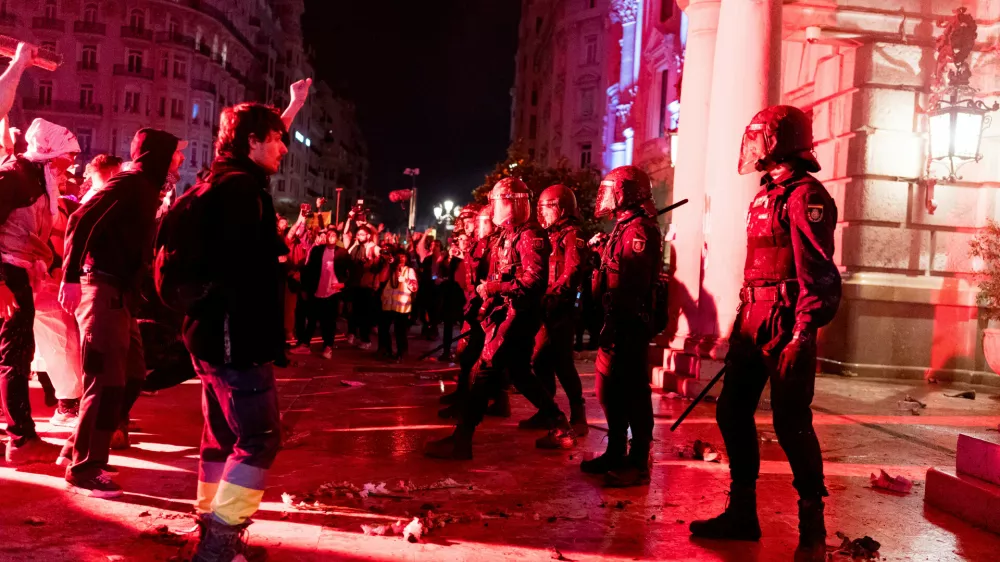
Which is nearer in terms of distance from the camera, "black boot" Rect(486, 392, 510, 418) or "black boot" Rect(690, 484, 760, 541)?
"black boot" Rect(690, 484, 760, 541)

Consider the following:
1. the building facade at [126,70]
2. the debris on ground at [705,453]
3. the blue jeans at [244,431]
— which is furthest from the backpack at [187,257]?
the building facade at [126,70]

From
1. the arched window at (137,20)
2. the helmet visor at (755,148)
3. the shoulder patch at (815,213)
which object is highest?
the arched window at (137,20)

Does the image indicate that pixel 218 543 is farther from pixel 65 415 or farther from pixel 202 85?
pixel 202 85

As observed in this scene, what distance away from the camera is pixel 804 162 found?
14.7 ft

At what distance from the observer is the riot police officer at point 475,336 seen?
8.12m

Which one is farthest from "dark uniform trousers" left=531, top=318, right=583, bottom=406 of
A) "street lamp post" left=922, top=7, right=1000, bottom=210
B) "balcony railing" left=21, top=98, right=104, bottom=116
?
"balcony railing" left=21, top=98, right=104, bottom=116

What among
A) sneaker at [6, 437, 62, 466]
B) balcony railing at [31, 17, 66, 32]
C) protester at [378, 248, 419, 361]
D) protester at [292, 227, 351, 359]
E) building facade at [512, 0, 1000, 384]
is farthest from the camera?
balcony railing at [31, 17, 66, 32]

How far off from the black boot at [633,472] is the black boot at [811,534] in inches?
62.6

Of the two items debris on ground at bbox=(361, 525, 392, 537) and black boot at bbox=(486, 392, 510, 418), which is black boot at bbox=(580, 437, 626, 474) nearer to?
debris on ground at bbox=(361, 525, 392, 537)

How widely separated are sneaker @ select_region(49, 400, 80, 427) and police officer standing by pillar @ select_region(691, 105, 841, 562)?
16.5ft

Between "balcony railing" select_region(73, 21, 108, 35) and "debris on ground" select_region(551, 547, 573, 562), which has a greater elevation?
"balcony railing" select_region(73, 21, 108, 35)

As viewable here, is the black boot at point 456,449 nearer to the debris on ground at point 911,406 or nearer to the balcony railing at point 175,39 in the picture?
the debris on ground at point 911,406

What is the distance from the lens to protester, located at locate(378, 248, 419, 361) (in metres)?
13.8

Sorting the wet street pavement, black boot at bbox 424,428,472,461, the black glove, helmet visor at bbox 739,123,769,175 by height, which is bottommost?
the wet street pavement
